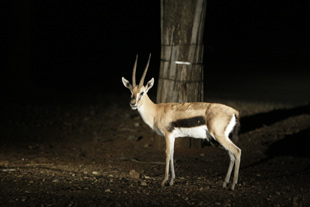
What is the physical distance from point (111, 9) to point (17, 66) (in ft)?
67.2

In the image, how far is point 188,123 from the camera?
619cm

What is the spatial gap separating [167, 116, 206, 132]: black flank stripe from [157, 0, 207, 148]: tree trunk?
1932 mm

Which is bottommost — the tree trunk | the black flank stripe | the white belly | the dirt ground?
the dirt ground

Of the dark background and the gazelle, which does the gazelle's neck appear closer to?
the gazelle

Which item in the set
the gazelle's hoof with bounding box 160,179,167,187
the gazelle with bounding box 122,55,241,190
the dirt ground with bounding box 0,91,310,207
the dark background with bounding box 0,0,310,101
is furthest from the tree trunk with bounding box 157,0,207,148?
the dark background with bounding box 0,0,310,101

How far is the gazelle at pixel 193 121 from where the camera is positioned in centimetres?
597

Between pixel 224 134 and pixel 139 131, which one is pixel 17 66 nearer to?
pixel 139 131

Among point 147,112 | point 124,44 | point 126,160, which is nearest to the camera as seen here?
point 147,112

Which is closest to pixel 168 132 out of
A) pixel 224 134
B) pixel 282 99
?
pixel 224 134

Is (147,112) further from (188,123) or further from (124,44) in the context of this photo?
(124,44)

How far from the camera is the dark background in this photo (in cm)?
1636

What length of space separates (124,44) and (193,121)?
25359mm

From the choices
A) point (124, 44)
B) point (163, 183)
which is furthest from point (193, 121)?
point (124, 44)

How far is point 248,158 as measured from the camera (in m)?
8.09
